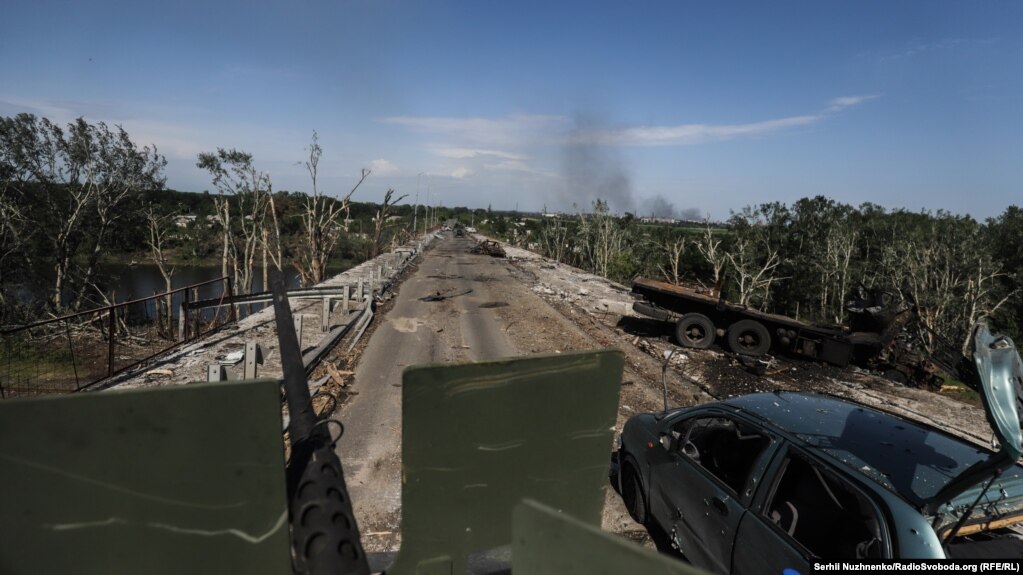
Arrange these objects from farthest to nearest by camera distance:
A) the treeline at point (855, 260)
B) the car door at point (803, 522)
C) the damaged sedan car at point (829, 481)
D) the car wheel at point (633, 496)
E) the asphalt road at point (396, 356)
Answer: the treeline at point (855, 260), the asphalt road at point (396, 356), the car wheel at point (633, 496), the car door at point (803, 522), the damaged sedan car at point (829, 481)

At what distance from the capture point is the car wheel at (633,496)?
4852 mm

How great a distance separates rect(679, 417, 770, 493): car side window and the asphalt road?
9.37 ft

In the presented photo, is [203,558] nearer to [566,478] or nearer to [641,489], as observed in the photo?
[566,478]

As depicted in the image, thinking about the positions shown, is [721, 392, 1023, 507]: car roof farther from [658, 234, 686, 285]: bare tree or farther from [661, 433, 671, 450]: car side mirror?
[658, 234, 686, 285]: bare tree

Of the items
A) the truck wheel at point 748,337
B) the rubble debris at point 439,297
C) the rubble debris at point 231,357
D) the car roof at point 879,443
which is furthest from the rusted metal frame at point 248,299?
the truck wheel at point 748,337

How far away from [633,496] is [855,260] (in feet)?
173

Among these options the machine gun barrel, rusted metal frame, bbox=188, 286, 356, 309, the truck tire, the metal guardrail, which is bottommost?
the metal guardrail

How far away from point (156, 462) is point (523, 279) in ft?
75.8

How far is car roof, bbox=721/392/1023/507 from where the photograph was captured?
2988 mm

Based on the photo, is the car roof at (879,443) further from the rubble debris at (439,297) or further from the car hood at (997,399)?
the rubble debris at (439,297)

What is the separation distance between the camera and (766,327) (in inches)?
457

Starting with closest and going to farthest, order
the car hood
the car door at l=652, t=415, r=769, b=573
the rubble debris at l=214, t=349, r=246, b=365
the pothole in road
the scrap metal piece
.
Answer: the scrap metal piece → the car hood → the car door at l=652, t=415, r=769, b=573 → the rubble debris at l=214, t=349, r=246, b=365 → the pothole in road

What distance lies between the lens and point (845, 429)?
3594 millimetres

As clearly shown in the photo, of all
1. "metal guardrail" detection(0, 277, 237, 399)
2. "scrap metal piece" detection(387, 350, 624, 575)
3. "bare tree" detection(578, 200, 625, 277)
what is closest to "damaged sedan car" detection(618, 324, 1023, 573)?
"scrap metal piece" detection(387, 350, 624, 575)
